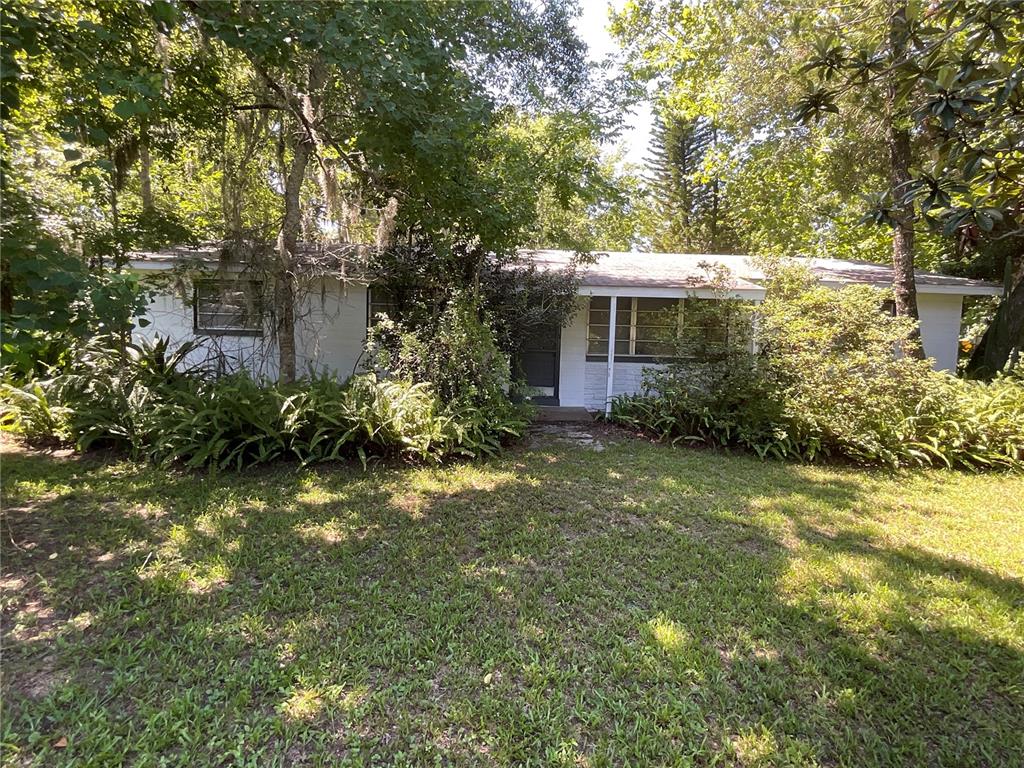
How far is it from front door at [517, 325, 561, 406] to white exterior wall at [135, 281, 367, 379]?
3.05 m

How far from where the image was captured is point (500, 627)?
9.59ft

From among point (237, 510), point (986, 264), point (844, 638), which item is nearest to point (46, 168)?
point (237, 510)

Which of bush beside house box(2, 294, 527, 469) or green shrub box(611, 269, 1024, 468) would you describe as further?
green shrub box(611, 269, 1024, 468)

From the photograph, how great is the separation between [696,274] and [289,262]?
22.7ft

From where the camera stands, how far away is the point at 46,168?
188 inches

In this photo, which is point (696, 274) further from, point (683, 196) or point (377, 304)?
point (683, 196)

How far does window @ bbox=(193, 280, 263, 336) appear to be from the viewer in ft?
23.7

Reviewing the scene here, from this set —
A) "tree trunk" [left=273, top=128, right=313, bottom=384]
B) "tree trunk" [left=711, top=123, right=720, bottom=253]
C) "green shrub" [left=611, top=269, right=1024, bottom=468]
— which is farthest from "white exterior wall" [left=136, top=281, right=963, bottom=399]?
"tree trunk" [left=711, top=123, right=720, bottom=253]

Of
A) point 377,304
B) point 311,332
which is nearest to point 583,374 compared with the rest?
point 377,304

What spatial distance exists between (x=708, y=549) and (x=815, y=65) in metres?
3.31

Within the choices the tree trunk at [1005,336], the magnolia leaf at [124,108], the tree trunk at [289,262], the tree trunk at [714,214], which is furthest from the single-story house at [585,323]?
the tree trunk at [714,214]

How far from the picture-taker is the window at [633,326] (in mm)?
9477

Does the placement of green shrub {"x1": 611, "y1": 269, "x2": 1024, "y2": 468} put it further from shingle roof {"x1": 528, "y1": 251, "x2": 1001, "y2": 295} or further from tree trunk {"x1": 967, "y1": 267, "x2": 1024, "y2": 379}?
tree trunk {"x1": 967, "y1": 267, "x2": 1024, "y2": 379}

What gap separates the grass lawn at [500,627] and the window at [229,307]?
308 centimetres
